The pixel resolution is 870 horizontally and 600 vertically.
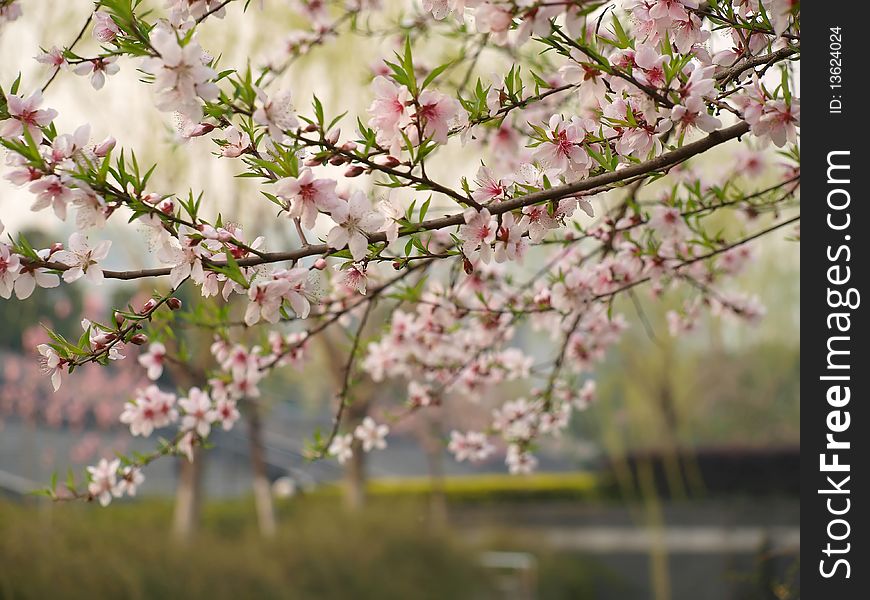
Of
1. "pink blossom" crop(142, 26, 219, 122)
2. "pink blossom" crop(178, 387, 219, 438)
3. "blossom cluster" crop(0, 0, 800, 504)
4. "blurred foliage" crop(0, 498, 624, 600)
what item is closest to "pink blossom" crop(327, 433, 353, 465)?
"pink blossom" crop(178, 387, 219, 438)

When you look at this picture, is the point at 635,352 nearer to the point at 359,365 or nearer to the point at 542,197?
the point at 359,365

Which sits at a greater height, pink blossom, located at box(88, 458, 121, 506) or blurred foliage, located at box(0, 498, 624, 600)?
pink blossom, located at box(88, 458, 121, 506)

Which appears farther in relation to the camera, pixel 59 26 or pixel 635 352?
pixel 635 352

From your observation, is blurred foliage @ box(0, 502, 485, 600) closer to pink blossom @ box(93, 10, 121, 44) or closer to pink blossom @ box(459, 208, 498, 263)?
pink blossom @ box(93, 10, 121, 44)

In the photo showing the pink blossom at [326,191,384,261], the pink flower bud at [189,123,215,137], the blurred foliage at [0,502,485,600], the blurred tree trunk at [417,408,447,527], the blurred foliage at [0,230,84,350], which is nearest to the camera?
the pink blossom at [326,191,384,261]

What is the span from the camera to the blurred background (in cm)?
546

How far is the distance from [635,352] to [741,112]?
9.73m

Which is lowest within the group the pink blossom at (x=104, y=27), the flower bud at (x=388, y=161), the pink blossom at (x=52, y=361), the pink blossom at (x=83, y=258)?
the pink blossom at (x=52, y=361)

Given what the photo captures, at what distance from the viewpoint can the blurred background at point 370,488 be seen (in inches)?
215

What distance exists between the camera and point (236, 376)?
235cm

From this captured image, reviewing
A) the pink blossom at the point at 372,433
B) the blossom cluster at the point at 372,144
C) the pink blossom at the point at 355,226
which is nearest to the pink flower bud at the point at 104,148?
the blossom cluster at the point at 372,144

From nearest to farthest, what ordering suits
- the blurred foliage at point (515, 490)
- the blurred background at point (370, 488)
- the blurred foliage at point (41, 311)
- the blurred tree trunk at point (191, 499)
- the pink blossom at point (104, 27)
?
the pink blossom at point (104, 27)
the blurred background at point (370, 488)
the blurred foliage at point (41, 311)
the blurred tree trunk at point (191, 499)
the blurred foliage at point (515, 490)

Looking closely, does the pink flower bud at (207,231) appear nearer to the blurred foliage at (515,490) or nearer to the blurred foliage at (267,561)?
the blurred foliage at (267,561)
